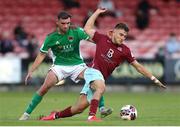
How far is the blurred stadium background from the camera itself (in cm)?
2861

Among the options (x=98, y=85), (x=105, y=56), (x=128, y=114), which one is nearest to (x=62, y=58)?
(x=105, y=56)

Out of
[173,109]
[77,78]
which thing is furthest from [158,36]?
[77,78]

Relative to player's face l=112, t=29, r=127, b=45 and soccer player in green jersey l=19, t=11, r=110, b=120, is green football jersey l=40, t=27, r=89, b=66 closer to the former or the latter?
soccer player in green jersey l=19, t=11, r=110, b=120

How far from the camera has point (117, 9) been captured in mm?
34438

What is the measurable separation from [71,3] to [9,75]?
701 cm

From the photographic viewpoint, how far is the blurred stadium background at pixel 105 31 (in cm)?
2861

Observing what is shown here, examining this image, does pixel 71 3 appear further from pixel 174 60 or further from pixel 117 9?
pixel 174 60

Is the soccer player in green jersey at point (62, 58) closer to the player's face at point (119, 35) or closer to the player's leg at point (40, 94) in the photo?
the player's leg at point (40, 94)

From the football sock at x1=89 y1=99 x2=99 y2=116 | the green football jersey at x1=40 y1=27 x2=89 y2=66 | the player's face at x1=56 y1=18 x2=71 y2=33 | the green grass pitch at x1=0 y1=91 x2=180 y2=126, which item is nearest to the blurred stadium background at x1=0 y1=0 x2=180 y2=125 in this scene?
the green grass pitch at x1=0 y1=91 x2=180 y2=126

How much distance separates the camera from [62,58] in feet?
50.6

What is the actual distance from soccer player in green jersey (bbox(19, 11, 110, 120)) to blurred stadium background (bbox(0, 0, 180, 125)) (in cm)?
1307

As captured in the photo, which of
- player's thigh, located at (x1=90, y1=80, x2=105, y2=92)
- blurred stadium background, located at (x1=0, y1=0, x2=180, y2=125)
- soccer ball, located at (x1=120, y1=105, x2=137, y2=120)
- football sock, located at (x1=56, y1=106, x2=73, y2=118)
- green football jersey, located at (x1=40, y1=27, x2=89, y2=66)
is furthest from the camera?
blurred stadium background, located at (x1=0, y1=0, x2=180, y2=125)

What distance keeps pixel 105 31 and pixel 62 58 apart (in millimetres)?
17470

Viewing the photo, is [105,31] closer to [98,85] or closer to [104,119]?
[104,119]
